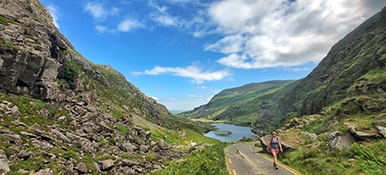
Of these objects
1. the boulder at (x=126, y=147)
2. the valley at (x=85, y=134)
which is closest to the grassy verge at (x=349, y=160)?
the valley at (x=85, y=134)

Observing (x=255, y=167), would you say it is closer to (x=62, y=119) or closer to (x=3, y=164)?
(x=3, y=164)

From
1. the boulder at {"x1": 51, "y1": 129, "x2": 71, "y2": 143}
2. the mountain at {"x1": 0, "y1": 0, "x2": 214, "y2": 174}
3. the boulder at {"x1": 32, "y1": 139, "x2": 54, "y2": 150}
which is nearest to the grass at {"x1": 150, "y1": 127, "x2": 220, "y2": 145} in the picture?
the mountain at {"x1": 0, "y1": 0, "x2": 214, "y2": 174}

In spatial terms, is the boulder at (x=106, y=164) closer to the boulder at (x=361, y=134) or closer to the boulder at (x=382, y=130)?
the boulder at (x=361, y=134)

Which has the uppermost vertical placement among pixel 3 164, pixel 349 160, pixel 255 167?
pixel 3 164

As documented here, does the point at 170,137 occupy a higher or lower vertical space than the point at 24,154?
lower

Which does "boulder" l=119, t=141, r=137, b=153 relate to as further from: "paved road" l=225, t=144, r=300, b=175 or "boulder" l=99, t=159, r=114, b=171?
"paved road" l=225, t=144, r=300, b=175

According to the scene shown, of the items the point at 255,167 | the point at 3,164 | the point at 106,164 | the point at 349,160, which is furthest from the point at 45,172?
the point at 349,160

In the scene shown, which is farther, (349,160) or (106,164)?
(106,164)

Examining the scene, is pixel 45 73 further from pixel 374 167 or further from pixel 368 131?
pixel 368 131

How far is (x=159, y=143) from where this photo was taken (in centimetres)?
4503

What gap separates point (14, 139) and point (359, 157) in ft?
111

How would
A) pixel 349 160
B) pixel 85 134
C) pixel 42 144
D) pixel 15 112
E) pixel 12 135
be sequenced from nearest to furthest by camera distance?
pixel 349 160 → pixel 12 135 → pixel 42 144 → pixel 15 112 → pixel 85 134

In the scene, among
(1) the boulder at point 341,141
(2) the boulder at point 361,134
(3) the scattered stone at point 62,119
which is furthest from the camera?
(3) the scattered stone at point 62,119

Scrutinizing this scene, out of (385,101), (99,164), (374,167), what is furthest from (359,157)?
(99,164)
